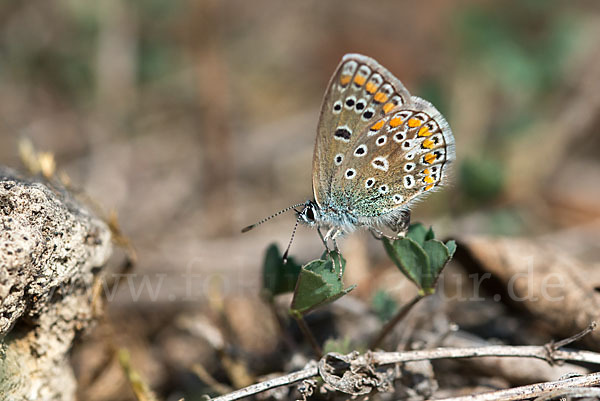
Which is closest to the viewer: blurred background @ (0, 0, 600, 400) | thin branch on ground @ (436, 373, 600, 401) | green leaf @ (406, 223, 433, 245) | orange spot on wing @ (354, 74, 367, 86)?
thin branch on ground @ (436, 373, 600, 401)

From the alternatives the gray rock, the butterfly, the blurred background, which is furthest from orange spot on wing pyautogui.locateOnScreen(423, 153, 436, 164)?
the gray rock

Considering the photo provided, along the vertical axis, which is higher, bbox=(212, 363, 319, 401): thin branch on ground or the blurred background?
the blurred background

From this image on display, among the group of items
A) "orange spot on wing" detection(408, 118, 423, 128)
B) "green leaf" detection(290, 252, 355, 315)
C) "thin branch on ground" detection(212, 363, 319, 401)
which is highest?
"orange spot on wing" detection(408, 118, 423, 128)

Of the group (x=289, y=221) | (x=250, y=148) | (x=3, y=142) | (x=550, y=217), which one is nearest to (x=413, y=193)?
(x=289, y=221)

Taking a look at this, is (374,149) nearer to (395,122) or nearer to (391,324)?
(395,122)

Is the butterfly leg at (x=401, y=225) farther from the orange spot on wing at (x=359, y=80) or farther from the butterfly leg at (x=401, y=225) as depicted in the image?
the orange spot on wing at (x=359, y=80)

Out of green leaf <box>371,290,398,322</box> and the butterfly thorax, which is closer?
green leaf <box>371,290,398,322</box>

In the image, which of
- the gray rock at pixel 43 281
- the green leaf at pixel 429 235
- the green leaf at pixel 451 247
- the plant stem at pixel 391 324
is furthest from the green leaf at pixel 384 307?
the gray rock at pixel 43 281

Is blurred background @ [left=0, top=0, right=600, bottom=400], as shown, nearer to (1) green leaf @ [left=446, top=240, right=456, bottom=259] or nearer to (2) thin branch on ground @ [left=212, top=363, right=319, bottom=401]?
(2) thin branch on ground @ [left=212, top=363, right=319, bottom=401]
